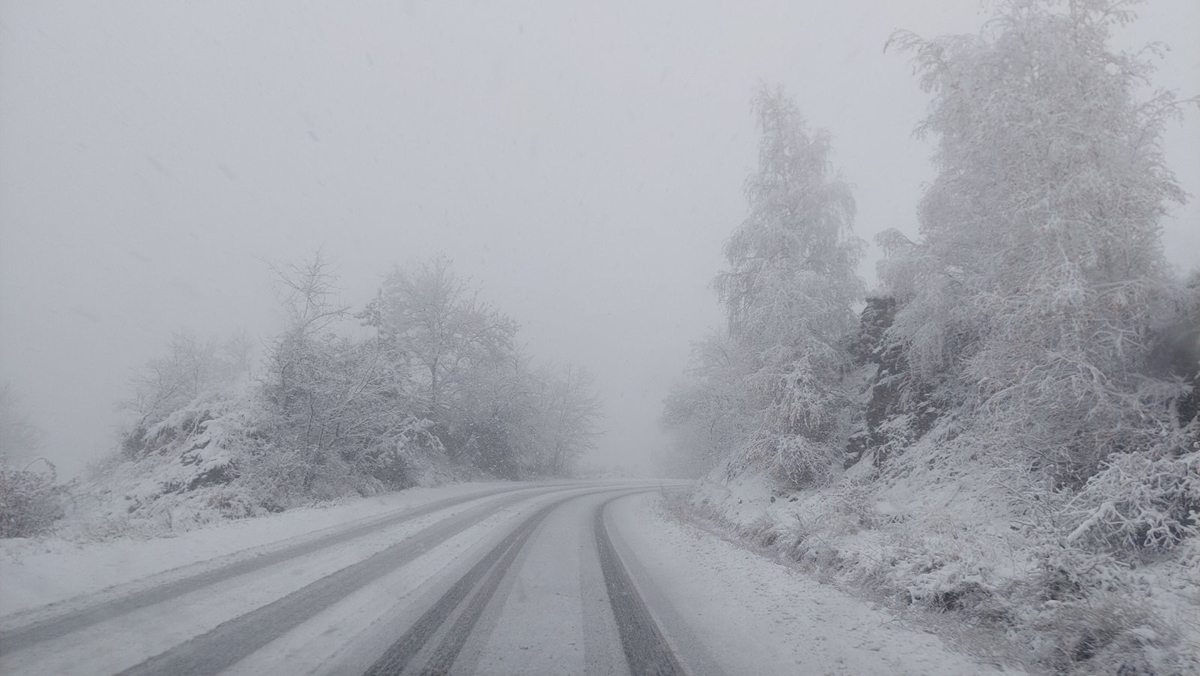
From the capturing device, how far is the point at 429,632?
16.0 feet

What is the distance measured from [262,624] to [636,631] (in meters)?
3.49

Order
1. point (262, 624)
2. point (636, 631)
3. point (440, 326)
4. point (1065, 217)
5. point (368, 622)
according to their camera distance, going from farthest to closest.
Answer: point (440, 326) < point (1065, 217) < point (636, 631) < point (368, 622) < point (262, 624)

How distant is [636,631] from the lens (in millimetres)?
5230

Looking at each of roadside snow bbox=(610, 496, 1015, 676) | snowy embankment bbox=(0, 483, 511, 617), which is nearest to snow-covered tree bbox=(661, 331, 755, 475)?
roadside snow bbox=(610, 496, 1015, 676)

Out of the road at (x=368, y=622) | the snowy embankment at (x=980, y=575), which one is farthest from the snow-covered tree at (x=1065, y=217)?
the road at (x=368, y=622)

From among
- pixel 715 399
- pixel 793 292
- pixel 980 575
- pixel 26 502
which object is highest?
pixel 793 292

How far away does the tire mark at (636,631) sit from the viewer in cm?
434

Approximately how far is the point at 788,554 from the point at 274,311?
1617 centimetres

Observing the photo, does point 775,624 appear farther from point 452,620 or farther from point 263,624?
point 263,624

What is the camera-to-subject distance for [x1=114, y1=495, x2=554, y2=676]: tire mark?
152 inches

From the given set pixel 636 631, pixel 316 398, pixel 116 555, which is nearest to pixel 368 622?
pixel 636 631

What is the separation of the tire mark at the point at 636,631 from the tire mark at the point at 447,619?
4.83ft

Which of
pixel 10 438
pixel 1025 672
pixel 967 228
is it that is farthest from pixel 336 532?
pixel 10 438

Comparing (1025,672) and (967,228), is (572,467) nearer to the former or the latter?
(967,228)
